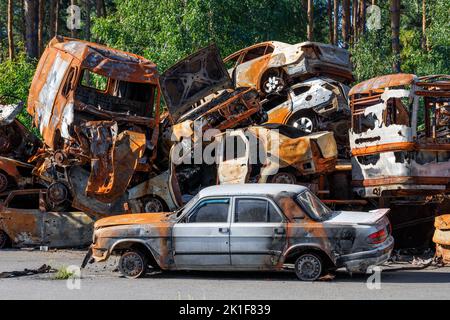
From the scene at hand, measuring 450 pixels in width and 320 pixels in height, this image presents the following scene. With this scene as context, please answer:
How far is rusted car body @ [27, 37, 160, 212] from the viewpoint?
46.7ft

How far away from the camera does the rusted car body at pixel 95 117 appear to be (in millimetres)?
14242

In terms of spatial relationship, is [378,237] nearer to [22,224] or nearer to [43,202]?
[43,202]

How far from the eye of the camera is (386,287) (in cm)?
1000

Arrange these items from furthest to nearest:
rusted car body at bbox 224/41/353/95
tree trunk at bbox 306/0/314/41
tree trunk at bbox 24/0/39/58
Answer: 1. tree trunk at bbox 24/0/39/58
2. tree trunk at bbox 306/0/314/41
3. rusted car body at bbox 224/41/353/95


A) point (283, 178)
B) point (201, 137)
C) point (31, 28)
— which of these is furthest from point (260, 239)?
point (31, 28)

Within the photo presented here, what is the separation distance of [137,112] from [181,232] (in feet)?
20.1

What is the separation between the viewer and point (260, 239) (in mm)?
10477

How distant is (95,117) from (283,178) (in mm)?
4064

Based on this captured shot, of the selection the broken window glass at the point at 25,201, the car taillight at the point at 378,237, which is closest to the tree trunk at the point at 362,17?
the broken window glass at the point at 25,201

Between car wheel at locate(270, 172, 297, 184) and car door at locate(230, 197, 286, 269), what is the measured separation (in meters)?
2.99

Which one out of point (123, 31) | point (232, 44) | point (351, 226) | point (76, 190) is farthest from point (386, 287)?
point (123, 31)

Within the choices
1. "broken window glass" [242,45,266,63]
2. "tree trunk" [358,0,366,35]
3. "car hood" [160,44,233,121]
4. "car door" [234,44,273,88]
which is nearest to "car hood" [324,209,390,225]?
"car hood" [160,44,233,121]

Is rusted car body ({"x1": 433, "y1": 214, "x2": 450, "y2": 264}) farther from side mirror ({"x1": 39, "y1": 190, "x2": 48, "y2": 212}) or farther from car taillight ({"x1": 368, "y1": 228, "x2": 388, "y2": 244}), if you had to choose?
side mirror ({"x1": 39, "y1": 190, "x2": 48, "y2": 212})

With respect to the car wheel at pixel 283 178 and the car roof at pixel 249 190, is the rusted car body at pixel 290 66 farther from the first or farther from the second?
the car roof at pixel 249 190
